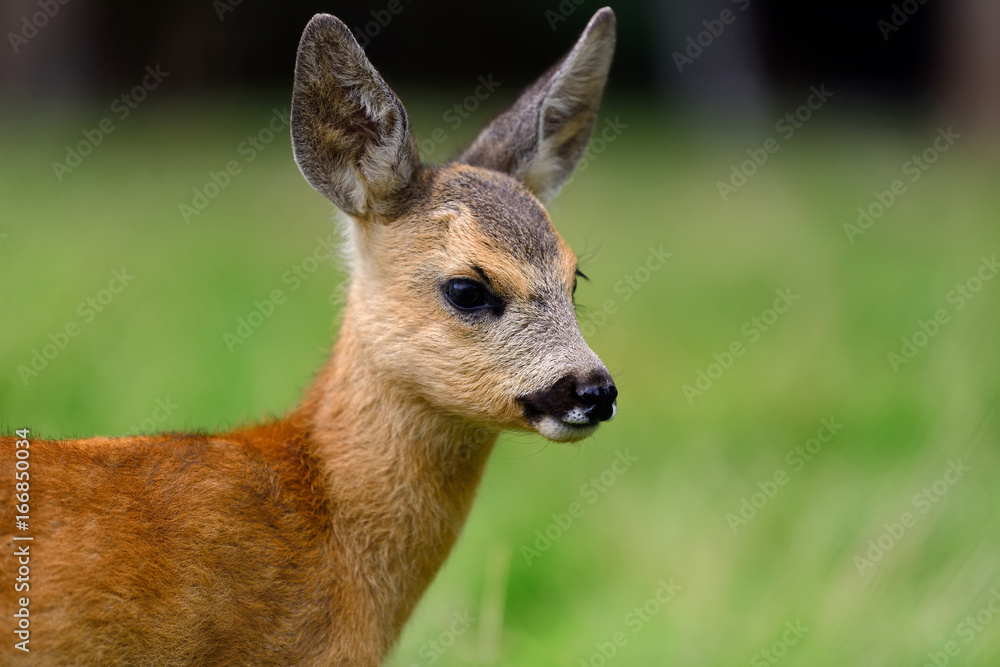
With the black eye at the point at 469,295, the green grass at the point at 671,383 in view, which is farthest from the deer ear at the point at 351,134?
the green grass at the point at 671,383

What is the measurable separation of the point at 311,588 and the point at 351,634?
0.28 metres

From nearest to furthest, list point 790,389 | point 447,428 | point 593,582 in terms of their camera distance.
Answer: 1. point 447,428
2. point 593,582
3. point 790,389

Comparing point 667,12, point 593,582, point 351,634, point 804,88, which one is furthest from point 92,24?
point 351,634

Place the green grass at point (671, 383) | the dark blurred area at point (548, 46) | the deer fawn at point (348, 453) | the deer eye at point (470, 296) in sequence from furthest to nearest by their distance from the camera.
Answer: the dark blurred area at point (548, 46)
the green grass at point (671, 383)
the deer eye at point (470, 296)
the deer fawn at point (348, 453)

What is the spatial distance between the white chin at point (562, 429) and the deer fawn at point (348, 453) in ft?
0.05

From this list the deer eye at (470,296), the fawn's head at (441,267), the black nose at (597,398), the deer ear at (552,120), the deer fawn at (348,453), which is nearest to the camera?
the deer fawn at (348,453)

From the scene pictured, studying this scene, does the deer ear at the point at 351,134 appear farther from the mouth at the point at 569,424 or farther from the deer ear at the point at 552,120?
the mouth at the point at 569,424

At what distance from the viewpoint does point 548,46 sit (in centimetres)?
2259

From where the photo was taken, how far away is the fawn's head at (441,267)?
480 centimetres

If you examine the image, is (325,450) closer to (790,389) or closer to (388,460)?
(388,460)

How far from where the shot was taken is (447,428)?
512cm

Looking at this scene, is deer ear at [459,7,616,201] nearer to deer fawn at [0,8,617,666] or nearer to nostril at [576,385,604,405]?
deer fawn at [0,8,617,666]

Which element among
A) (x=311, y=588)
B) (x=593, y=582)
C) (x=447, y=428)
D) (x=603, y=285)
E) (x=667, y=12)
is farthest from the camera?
(x=667, y=12)

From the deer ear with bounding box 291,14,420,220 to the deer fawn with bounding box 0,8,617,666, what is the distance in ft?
0.03
